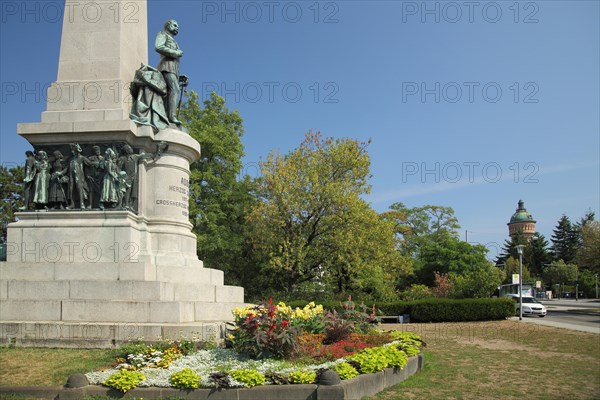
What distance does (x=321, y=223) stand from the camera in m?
31.9

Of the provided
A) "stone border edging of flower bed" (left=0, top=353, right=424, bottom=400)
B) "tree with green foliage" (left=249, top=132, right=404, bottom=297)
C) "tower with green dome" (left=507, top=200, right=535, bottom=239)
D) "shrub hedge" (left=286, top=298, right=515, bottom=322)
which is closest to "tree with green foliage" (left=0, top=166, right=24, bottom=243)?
"tree with green foliage" (left=249, top=132, right=404, bottom=297)

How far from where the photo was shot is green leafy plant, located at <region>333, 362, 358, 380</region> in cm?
823

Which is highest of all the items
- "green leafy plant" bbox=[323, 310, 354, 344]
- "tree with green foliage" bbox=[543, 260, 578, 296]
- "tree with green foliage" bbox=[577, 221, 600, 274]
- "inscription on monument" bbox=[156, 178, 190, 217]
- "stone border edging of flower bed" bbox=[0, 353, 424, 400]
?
"inscription on monument" bbox=[156, 178, 190, 217]

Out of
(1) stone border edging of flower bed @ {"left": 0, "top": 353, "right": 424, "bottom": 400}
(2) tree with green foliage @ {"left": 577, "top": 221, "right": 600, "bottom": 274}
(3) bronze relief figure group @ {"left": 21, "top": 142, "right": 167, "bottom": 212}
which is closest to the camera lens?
(1) stone border edging of flower bed @ {"left": 0, "top": 353, "right": 424, "bottom": 400}

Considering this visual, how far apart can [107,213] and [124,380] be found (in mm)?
6044

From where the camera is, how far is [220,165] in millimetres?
34375

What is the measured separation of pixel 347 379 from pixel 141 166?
834 cm

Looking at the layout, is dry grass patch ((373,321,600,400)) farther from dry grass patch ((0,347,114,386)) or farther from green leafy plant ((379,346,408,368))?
dry grass patch ((0,347,114,386))

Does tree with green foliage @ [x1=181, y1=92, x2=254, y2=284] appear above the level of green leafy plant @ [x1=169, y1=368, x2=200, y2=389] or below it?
above

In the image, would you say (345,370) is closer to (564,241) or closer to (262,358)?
(262,358)

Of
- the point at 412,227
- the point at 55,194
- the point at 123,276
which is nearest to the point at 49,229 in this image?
the point at 55,194

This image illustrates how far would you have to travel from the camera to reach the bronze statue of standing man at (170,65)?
605 inches

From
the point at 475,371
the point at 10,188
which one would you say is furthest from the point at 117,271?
the point at 10,188

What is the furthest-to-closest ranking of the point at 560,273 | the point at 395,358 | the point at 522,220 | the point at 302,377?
the point at 522,220 → the point at 560,273 → the point at 395,358 → the point at 302,377
